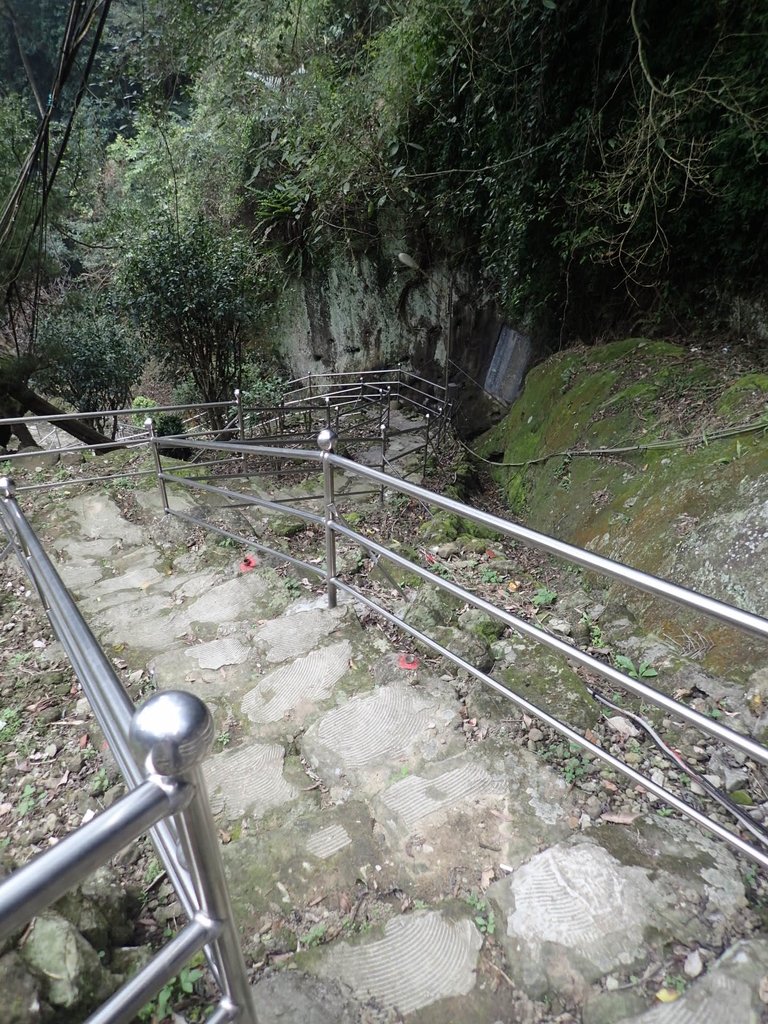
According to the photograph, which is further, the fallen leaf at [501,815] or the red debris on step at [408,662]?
the red debris on step at [408,662]

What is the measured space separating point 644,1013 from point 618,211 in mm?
4862

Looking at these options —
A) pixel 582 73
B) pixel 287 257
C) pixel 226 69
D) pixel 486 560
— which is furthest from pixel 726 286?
pixel 287 257

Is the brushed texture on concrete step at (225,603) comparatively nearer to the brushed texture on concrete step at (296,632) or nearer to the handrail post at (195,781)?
the brushed texture on concrete step at (296,632)

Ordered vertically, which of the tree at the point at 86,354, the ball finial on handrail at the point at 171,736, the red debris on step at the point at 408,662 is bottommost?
the red debris on step at the point at 408,662

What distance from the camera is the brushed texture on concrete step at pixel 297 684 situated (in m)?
1.88

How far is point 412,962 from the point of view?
1.14 m

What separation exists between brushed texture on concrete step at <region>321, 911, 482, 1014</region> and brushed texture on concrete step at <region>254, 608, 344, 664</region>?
1097mm

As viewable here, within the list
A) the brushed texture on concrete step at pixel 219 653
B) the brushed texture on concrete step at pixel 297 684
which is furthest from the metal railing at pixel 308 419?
the brushed texture on concrete step at pixel 297 684

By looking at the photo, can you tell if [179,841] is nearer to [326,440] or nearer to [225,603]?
[326,440]

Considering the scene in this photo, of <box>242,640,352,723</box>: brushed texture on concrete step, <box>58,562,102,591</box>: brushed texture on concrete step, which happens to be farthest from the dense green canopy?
<box>242,640,352,723</box>: brushed texture on concrete step

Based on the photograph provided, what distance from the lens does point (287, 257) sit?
361 inches

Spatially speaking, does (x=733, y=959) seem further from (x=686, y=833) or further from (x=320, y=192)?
(x=320, y=192)

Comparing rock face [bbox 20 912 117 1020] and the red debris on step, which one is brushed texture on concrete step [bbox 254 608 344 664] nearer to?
the red debris on step

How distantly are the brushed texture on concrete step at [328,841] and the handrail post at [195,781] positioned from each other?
2.29ft
